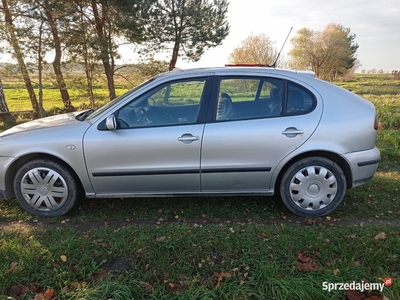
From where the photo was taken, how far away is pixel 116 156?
3088 mm

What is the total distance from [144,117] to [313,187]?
200cm

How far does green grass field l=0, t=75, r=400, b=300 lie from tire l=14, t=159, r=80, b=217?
133mm

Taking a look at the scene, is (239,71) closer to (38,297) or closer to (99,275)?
(99,275)

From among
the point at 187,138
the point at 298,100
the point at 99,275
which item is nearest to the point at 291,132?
the point at 298,100

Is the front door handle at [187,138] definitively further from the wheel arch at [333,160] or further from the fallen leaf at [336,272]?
the fallen leaf at [336,272]

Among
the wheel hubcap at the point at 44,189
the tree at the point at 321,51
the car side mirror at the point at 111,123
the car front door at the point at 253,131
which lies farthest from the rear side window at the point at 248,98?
the tree at the point at 321,51

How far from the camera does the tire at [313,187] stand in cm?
316

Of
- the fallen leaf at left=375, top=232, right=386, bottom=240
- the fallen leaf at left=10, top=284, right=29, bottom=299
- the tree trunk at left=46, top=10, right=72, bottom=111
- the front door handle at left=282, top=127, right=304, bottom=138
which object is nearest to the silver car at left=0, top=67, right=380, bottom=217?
the front door handle at left=282, top=127, right=304, bottom=138

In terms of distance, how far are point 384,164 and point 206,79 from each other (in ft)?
11.8

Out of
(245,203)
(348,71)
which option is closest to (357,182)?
(245,203)

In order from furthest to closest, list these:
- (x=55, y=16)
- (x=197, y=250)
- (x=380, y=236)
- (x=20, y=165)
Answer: (x=55, y=16) → (x=20, y=165) → (x=380, y=236) → (x=197, y=250)

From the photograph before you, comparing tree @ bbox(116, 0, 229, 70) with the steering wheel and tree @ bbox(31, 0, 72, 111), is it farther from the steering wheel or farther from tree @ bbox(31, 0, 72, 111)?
the steering wheel

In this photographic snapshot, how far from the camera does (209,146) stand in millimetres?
3053

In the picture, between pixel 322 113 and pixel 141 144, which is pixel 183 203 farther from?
pixel 322 113
